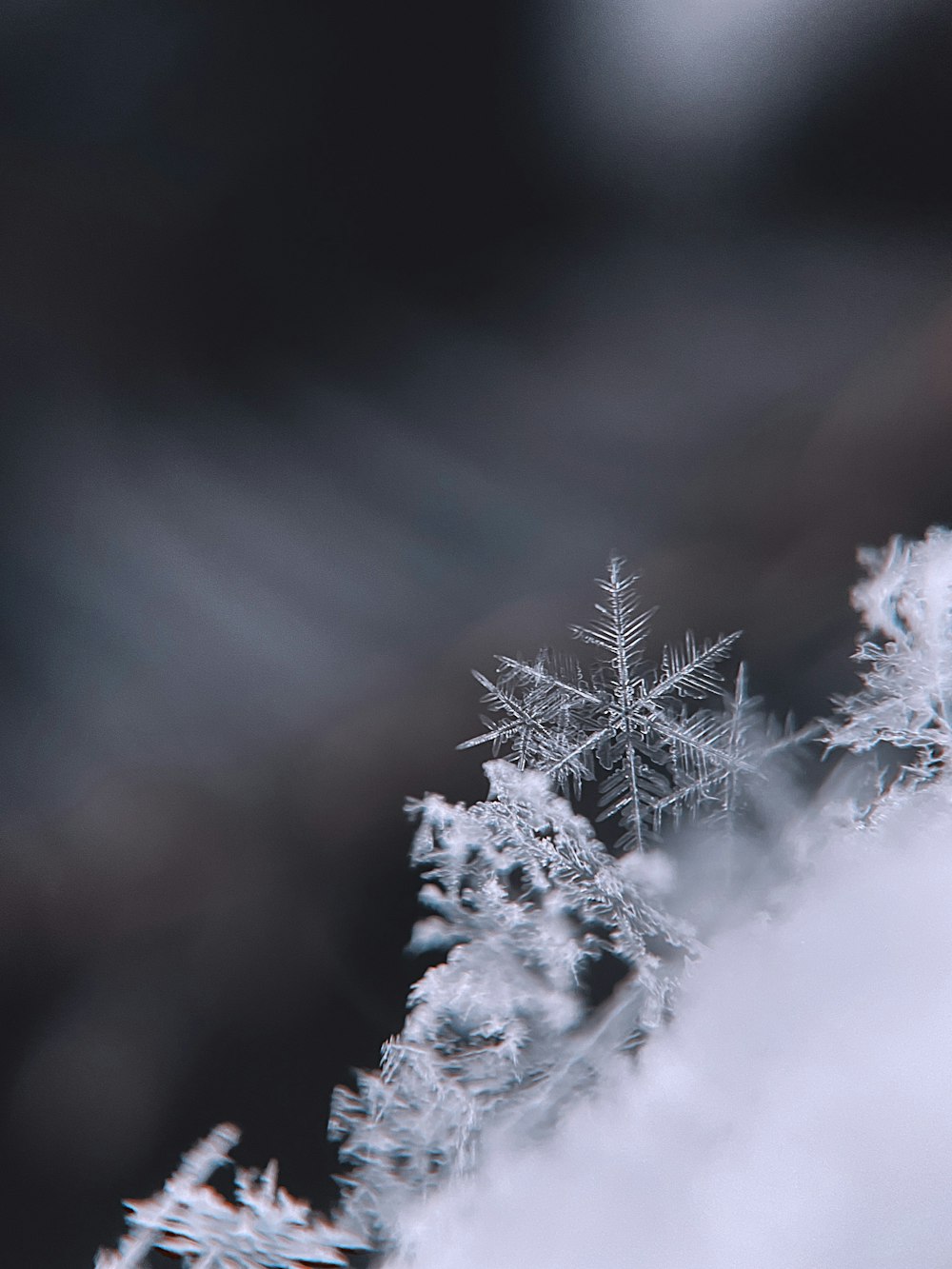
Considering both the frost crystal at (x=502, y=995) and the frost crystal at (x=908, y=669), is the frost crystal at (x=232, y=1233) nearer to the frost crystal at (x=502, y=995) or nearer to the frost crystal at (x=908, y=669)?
the frost crystal at (x=502, y=995)

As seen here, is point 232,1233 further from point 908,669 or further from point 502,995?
point 908,669

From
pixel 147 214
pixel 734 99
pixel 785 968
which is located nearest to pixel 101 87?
pixel 147 214

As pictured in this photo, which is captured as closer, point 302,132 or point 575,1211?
point 575,1211

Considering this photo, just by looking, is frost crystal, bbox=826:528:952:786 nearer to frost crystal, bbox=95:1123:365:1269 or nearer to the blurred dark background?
the blurred dark background

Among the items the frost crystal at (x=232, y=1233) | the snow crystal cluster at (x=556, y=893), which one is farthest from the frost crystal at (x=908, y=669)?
the frost crystal at (x=232, y=1233)

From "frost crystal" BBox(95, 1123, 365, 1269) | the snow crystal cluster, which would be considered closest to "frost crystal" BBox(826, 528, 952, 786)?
the snow crystal cluster

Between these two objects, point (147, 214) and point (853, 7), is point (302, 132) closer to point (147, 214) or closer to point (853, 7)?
point (147, 214)

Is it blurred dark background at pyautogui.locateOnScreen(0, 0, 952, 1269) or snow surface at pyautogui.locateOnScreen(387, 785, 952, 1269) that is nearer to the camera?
snow surface at pyautogui.locateOnScreen(387, 785, 952, 1269)
